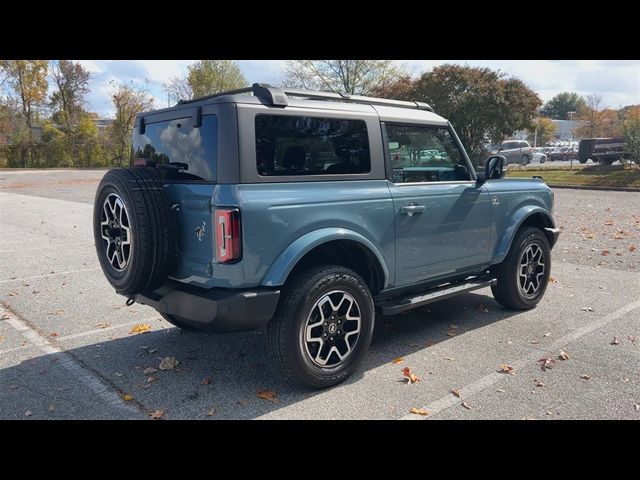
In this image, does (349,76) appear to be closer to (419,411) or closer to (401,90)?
(401,90)

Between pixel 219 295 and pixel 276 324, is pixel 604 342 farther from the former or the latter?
pixel 219 295

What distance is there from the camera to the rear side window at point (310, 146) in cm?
343

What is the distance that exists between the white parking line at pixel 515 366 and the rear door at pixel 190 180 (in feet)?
5.72

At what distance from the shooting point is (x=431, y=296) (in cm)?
443

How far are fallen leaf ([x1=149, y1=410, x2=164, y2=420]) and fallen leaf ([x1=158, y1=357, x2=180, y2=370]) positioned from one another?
2.37ft

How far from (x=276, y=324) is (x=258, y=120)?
1386 mm

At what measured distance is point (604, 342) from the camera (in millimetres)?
4465

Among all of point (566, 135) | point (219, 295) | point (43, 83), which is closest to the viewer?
point (219, 295)

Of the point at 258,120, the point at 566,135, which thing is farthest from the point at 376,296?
the point at 566,135

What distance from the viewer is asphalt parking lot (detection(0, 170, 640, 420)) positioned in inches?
133

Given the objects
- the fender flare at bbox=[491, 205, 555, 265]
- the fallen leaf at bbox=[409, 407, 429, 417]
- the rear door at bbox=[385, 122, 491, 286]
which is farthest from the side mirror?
the fallen leaf at bbox=[409, 407, 429, 417]

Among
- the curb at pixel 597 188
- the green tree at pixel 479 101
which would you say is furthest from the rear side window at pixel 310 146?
the green tree at pixel 479 101

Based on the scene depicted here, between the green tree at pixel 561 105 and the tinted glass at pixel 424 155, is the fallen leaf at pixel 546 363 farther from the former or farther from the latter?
the green tree at pixel 561 105

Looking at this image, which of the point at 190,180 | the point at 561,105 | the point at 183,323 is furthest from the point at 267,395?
the point at 561,105
